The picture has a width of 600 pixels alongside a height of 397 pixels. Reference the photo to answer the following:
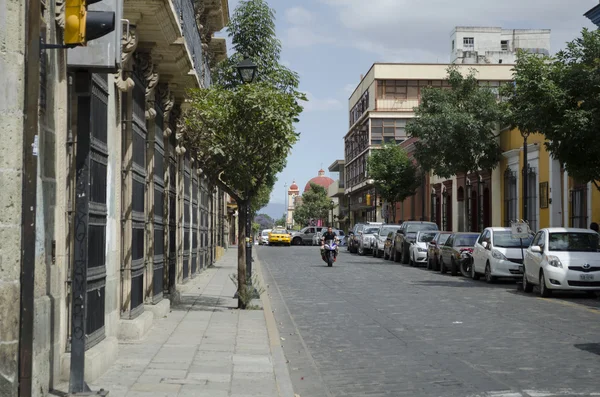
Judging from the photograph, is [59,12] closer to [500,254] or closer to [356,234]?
[500,254]

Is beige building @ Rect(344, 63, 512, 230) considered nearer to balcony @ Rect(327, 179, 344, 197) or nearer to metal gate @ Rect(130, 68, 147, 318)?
balcony @ Rect(327, 179, 344, 197)

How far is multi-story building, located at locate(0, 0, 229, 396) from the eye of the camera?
628cm

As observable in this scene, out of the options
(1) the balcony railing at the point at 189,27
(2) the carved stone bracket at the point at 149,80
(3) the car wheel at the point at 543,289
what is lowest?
(3) the car wheel at the point at 543,289

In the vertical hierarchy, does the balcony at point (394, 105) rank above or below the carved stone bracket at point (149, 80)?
above

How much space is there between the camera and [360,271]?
3291 centimetres

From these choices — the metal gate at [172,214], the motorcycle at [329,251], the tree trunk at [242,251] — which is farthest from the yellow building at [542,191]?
the metal gate at [172,214]

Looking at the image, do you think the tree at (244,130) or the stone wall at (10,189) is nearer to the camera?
the stone wall at (10,189)

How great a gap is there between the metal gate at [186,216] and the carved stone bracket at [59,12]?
13.8 meters

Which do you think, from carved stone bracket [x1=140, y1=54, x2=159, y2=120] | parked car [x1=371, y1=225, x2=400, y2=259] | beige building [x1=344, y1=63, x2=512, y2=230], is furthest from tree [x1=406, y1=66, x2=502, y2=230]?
carved stone bracket [x1=140, y1=54, x2=159, y2=120]

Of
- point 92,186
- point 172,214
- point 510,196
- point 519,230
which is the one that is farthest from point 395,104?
point 92,186

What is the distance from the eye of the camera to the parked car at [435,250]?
109 ft

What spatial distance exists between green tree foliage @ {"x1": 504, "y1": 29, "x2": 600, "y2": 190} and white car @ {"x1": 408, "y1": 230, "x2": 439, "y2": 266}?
13517 millimetres

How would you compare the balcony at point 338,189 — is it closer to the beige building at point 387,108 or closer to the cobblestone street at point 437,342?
the beige building at point 387,108

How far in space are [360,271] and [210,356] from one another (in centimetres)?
2255
